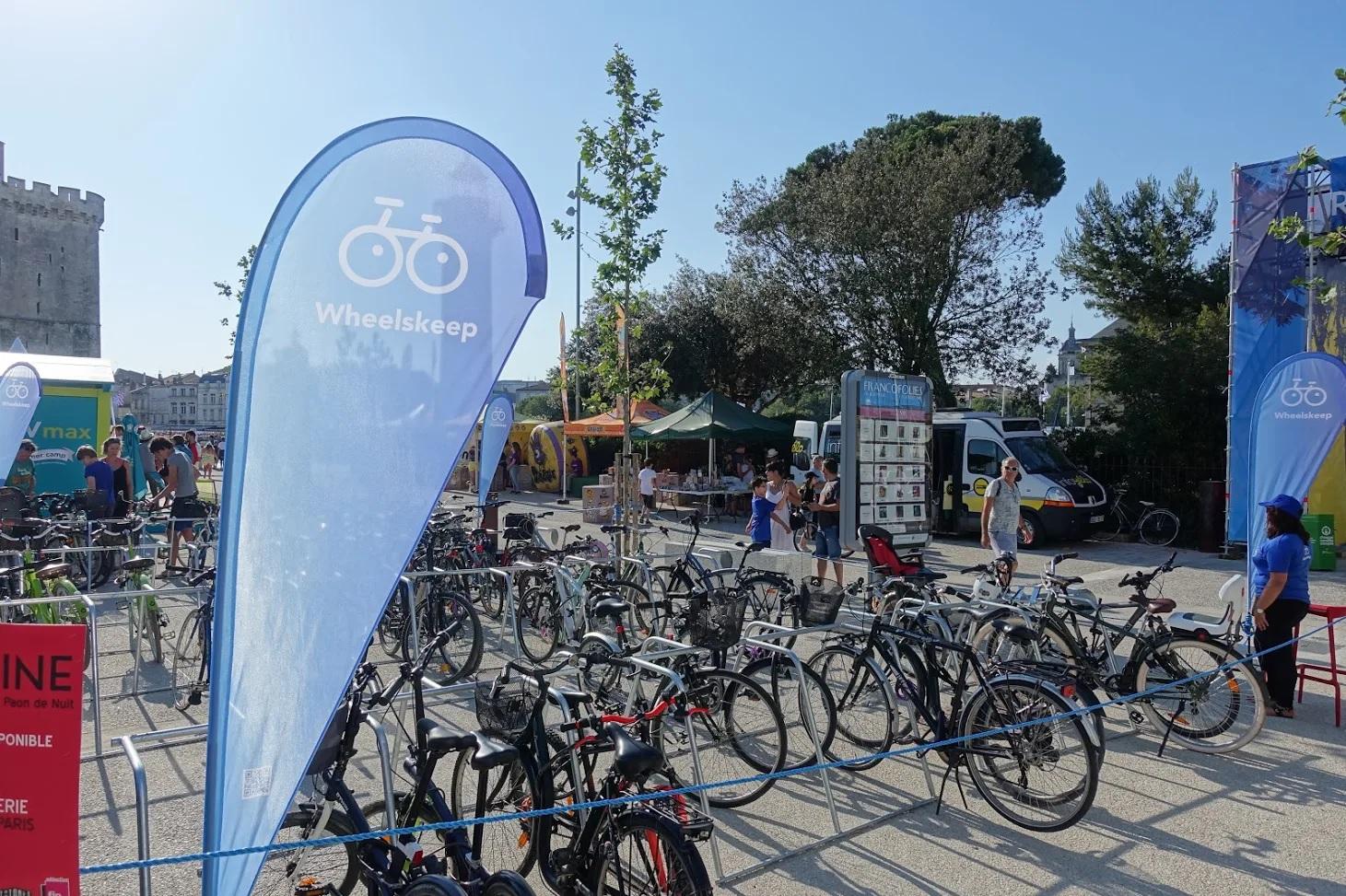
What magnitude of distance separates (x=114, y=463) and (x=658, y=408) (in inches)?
521

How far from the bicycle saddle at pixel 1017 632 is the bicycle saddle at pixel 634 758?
9.84 ft

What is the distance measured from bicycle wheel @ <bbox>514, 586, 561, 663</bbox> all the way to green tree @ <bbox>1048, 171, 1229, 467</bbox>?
13.6 metres

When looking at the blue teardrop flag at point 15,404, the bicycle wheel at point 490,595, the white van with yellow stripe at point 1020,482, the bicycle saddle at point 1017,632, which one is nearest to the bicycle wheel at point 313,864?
the bicycle saddle at point 1017,632

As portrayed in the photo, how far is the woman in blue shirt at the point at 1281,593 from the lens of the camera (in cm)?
618

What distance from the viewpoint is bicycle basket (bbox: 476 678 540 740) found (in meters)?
3.77

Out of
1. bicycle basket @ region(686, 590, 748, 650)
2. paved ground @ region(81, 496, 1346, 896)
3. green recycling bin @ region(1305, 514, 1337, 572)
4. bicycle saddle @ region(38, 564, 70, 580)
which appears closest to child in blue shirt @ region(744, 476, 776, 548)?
paved ground @ region(81, 496, 1346, 896)

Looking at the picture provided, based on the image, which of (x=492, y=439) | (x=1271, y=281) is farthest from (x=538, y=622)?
(x=1271, y=281)

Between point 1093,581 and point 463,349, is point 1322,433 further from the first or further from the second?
point 463,349

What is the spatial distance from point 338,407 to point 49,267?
67330 mm

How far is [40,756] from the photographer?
2438 mm

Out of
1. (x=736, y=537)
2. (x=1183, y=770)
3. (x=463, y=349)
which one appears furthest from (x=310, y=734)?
(x=736, y=537)

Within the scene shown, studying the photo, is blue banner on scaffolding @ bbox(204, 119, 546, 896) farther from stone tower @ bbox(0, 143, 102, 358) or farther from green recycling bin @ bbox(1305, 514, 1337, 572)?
stone tower @ bbox(0, 143, 102, 358)

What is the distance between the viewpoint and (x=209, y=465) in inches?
1141

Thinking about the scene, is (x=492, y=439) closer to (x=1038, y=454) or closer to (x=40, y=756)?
(x=1038, y=454)
